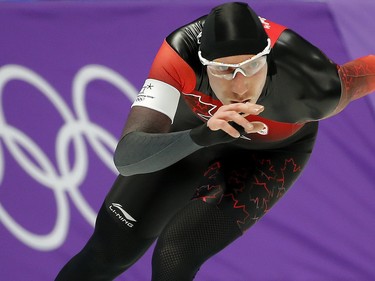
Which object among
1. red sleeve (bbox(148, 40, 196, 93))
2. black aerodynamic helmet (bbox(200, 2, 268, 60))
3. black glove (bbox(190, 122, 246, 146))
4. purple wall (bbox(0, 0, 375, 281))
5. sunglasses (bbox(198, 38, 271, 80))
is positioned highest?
black aerodynamic helmet (bbox(200, 2, 268, 60))

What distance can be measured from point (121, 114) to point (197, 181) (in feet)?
3.48

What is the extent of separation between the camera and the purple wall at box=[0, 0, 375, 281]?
3.61 meters

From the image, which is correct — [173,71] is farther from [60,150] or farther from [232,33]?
[60,150]

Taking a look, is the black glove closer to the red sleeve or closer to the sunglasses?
the sunglasses

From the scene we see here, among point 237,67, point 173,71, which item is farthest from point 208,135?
point 173,71

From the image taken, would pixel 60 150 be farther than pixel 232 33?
Yes

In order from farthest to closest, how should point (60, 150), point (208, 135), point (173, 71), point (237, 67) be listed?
1. point (60, 150)
2. point (173, 71)
3. point (237, 67)
4. point (208, 135)

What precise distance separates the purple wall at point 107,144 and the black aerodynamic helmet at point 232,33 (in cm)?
144

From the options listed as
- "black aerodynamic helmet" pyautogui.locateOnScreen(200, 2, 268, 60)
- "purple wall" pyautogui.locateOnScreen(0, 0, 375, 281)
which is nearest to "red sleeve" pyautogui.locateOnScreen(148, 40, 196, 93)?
"black aerodynamic helmet" pyautogui.locateOnScreen(200, 2, 268, 60)

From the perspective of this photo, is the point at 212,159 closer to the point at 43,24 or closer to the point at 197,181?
the point at 197,181

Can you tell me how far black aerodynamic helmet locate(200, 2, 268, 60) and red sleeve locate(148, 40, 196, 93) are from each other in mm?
127

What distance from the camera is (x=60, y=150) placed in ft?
11.9

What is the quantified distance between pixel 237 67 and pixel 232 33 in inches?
4.2

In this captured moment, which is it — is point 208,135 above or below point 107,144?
above
